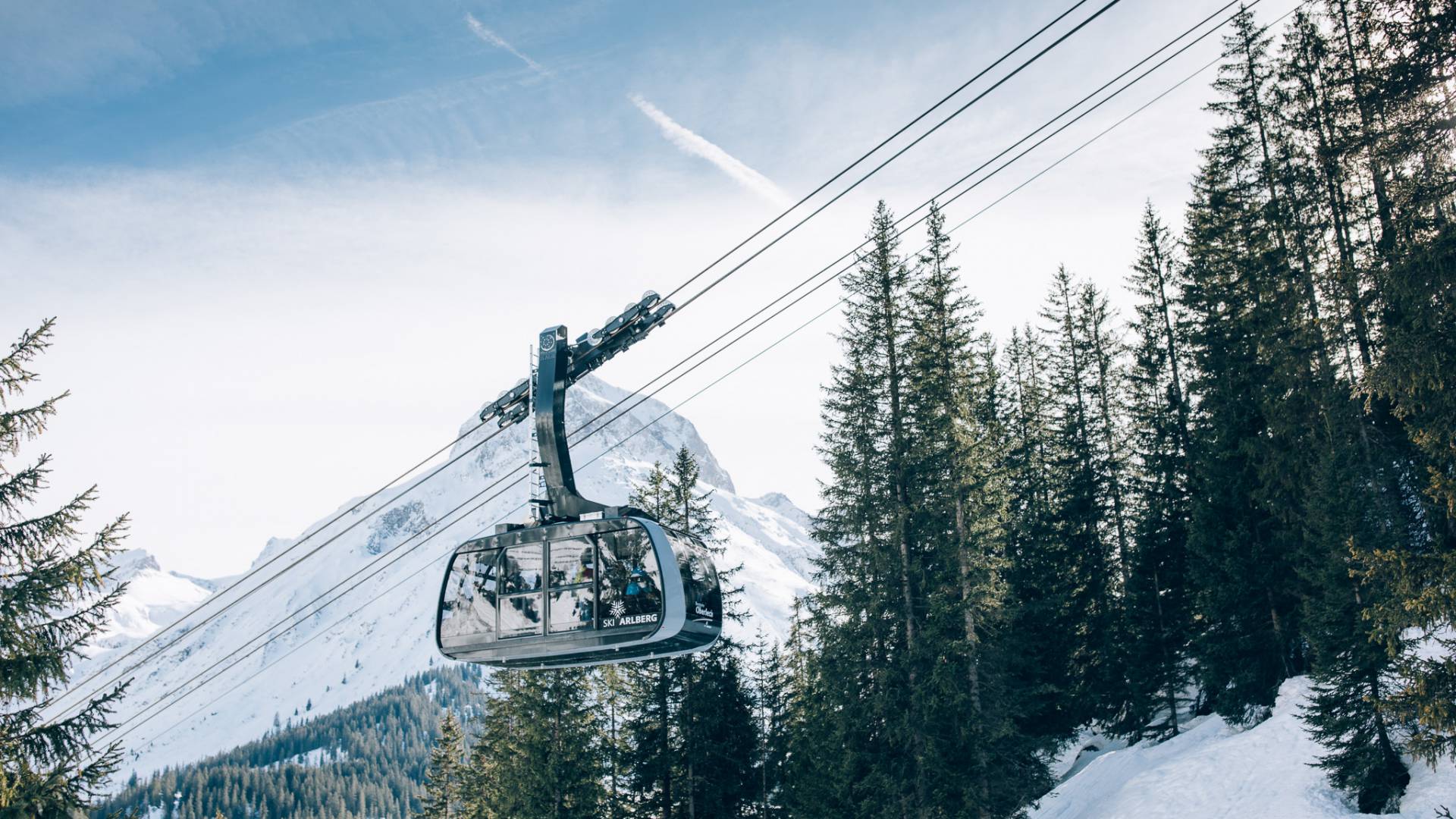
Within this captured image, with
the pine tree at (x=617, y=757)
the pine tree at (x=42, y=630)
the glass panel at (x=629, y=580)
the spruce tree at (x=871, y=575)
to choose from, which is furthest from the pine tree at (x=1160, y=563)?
the pine tree at (x=42, y=630)

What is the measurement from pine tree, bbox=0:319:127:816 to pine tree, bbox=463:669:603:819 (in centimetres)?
1693

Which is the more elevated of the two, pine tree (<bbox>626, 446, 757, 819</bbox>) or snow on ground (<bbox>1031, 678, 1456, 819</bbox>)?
pine tree (<bbox>626, 446, 757, 819</bbox>)

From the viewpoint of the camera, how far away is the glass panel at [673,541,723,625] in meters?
15.5

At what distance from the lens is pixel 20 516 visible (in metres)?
14.8

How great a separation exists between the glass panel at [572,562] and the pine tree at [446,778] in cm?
3324

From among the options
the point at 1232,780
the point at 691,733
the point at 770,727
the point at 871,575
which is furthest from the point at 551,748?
the point at 1232,780

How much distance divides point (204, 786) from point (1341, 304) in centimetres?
22879

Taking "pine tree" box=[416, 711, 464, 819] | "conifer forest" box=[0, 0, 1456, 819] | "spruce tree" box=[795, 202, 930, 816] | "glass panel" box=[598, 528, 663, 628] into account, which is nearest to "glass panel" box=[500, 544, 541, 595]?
"glass panel" box=[598, 528, 663, 628]

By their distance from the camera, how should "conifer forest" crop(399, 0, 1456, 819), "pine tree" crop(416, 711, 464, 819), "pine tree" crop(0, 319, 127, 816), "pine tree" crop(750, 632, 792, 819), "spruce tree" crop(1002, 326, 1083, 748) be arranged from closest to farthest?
"pine tree" crop(0, 319, 127, 816), "conifer forest" crop(399, 0, 1456, 819), "spruce tree" crop(1002, 326, 1083, 748), "pine tree" crop(750, 632, 792, 819), "pine tree" crop(416, 711, 464, 819)

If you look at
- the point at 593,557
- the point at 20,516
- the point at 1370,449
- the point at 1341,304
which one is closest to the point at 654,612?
the point at 593,557

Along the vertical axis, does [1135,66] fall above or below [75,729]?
above

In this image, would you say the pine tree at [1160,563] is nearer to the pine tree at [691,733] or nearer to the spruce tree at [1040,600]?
the spruce tree at [1040,600]

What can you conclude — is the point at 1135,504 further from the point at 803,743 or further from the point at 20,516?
the point at 20,516

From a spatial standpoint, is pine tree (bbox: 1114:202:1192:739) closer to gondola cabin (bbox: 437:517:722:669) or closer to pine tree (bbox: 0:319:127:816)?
gondola cabin (bbox: 437:517:722:669)
